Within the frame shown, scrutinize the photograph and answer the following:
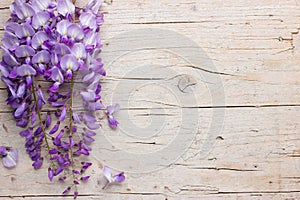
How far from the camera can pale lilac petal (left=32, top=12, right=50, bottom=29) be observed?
3.76 feet

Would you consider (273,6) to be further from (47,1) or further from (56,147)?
(56,147)

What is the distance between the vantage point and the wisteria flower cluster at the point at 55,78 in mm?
1137

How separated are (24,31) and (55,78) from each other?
15 cm

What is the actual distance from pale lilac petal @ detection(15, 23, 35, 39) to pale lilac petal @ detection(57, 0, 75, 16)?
0.09 meters

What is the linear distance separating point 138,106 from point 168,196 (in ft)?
0.91

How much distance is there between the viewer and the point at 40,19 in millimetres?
1148

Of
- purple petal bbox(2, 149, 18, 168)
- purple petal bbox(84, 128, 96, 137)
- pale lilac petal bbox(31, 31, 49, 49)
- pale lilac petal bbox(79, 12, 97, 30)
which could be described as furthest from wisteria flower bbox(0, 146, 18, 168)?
pale lilac petal bbox(79, 12, 97, 30)

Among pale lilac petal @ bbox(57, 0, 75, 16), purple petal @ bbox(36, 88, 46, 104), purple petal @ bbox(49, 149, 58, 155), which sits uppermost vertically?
pale lilac petal @ bbox(57, 0, 75, 16)

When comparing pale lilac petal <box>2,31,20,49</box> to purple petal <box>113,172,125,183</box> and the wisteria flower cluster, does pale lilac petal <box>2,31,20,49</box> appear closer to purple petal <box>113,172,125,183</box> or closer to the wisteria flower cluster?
the wisteria flower cluster

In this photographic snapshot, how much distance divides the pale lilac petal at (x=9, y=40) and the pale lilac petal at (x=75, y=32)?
0.15 meters

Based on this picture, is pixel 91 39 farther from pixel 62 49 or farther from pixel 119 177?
pixel 119 177

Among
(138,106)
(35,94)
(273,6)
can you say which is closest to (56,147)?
(35,94)

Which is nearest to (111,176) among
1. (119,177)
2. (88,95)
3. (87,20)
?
(119,177)

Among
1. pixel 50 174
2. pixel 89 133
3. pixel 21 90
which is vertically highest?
pixel 21 90
